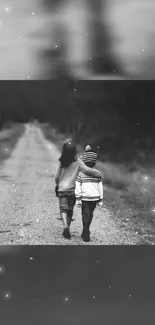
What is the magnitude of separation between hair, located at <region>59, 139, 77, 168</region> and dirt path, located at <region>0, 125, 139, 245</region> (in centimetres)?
8

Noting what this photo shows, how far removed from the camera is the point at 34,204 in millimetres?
3500

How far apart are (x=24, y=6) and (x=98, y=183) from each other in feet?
4.45

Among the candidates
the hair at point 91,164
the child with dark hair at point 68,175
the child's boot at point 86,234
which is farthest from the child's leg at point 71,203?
the hair at point 91,164

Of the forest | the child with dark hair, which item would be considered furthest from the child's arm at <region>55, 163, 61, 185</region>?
the forest

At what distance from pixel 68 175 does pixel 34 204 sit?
0.32m

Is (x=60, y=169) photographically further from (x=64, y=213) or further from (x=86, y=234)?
(x=86, y=234)

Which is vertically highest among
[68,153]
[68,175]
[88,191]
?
[68,153]

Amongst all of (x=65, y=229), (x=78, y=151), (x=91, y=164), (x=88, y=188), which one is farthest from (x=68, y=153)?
(x=65, y=229)

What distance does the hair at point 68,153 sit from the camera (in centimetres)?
351

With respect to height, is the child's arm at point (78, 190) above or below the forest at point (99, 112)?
below

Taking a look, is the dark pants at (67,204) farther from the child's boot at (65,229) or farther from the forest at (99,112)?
the forest at (99,112)

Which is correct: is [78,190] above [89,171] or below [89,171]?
below

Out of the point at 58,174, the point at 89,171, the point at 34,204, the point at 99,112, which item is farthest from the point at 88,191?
the point at 99,112

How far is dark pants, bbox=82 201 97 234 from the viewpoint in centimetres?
350
